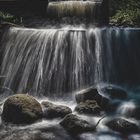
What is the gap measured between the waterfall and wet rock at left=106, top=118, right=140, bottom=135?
3391 mm

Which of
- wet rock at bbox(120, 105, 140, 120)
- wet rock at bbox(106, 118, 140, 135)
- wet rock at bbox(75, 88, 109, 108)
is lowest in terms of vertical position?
wet rock at bbox(106, 118, 140, 135)

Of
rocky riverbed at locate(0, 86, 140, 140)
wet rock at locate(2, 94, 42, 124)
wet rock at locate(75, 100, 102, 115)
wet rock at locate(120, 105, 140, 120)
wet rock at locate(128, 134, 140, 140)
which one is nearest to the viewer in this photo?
wet rock at locate(128, 134, 140, 140)

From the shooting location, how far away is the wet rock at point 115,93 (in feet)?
42.5

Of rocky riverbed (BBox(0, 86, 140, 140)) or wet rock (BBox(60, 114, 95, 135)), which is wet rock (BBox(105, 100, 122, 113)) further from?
wet rock (BBox(60, 114, 95, 135))

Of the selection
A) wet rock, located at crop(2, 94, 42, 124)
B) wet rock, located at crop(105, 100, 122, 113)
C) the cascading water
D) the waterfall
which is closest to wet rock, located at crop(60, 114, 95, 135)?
wet rock, located at crop(2, 94, 42, 124)

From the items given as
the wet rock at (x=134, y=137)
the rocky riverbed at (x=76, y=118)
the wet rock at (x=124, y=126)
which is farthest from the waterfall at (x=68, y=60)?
the wet rock at (x=134, y=137)

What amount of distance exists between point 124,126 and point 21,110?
3258 mm

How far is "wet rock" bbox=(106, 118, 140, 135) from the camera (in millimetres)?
10672

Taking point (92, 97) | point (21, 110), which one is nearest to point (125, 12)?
point (92, 97)

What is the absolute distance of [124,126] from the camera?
1072 centimetres

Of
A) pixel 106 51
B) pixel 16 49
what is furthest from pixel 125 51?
pixel 16 49

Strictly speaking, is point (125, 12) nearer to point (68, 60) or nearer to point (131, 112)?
point (68, 60)

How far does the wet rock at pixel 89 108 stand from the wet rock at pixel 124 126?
1.00 m

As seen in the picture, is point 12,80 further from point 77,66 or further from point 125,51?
point 125,51
